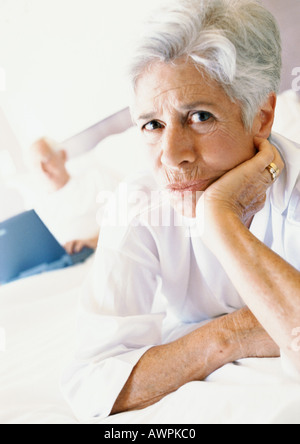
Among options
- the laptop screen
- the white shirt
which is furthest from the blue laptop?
the white shirt

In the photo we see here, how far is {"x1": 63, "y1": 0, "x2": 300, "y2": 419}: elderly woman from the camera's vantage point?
0.73 metres

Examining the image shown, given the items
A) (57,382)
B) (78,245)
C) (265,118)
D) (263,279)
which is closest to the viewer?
(263,279)

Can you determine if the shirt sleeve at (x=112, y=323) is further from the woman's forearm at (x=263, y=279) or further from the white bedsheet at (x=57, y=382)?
the woman's forearm at (x=263, y=279)

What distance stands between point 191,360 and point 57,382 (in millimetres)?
414

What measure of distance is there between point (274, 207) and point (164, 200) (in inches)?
10.6

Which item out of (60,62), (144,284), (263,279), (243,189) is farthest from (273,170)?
(60,62)

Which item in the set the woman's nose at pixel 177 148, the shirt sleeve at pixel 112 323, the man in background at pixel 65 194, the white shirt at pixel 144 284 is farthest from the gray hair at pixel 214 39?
the man in background at pixel 65 194

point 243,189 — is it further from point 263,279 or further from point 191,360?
point 191,360

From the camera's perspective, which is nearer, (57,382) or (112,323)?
(112,323)

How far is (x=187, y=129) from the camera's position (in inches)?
32.3

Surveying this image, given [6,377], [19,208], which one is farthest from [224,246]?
[19,208]

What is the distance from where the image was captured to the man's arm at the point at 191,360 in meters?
0.81

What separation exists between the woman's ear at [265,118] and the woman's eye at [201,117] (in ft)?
0.44

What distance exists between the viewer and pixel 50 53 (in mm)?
1553
